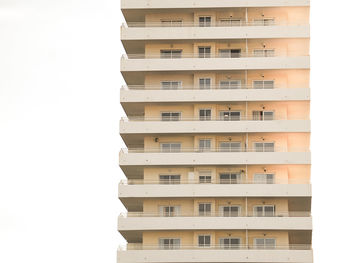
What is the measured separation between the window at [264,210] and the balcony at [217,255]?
3.82 metres

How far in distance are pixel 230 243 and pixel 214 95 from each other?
49.1ft

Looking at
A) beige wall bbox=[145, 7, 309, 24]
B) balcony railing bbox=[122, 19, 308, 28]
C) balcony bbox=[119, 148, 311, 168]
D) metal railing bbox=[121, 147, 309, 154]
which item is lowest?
balcony bbox=[119, 148, 311, 168]

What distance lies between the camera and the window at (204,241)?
105 metres

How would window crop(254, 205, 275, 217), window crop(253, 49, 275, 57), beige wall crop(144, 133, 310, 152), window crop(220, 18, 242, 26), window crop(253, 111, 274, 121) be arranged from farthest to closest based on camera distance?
window crop(220, 18, 242, 26), window crop(253, 49, 275, 57), window crop(253, 111, 274, 121), beige wall crop(144, 133, 310, 152), window crop(254, 205, 275, 217)

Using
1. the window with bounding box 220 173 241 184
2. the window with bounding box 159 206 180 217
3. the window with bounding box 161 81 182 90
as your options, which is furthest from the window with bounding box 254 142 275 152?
the window with bounding box 159 206 180 217

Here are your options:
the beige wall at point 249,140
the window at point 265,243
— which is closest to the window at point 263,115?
the beige wall at point 249,140

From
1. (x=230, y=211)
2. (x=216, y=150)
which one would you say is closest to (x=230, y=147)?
(x=216, y=150)

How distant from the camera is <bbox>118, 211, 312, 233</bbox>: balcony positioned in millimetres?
103875

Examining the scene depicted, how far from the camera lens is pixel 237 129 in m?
107

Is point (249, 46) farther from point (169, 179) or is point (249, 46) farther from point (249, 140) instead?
point (169, 179)

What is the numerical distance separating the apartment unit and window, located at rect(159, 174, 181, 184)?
107 millimetres

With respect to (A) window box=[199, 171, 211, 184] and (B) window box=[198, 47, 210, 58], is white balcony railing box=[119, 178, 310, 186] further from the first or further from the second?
(B) window box=[198, 47, 210, 58]

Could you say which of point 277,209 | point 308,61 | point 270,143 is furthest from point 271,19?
point 277,209

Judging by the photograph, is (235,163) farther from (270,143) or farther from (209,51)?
(209,51)
